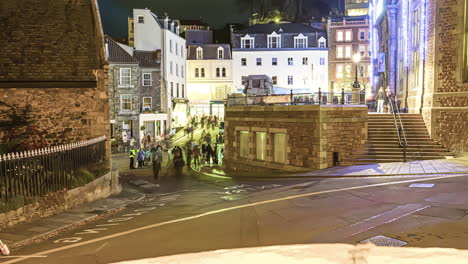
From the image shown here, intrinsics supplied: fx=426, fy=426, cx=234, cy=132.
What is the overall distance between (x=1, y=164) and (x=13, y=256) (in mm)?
3333

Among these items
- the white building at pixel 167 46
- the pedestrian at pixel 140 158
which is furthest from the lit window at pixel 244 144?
the white building at pixel 167 46

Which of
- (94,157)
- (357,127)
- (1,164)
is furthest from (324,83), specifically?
(1,164)

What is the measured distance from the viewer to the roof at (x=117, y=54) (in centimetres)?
4356

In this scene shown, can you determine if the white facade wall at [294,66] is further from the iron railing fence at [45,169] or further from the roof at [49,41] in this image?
the iron railing fence at [45,169]

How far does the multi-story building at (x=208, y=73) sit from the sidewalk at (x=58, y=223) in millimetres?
42194

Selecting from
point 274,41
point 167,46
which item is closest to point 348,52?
point 274,41

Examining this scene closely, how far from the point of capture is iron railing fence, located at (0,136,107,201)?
11172 mm

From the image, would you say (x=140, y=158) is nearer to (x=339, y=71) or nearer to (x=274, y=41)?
(x=274, y=41)

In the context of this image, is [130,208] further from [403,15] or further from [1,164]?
[403,15]

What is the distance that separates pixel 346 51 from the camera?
55.9 m

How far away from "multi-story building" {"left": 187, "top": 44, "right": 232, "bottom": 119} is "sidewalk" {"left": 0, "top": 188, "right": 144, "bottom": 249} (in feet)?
138

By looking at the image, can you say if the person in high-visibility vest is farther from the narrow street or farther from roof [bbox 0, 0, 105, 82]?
the narrow street

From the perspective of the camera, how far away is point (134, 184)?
20.6 metres

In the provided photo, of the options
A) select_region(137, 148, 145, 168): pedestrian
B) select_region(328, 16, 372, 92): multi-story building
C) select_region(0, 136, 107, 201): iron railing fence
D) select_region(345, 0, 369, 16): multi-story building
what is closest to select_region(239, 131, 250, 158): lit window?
select_region(137, 148, 145, 168): pedestrian
